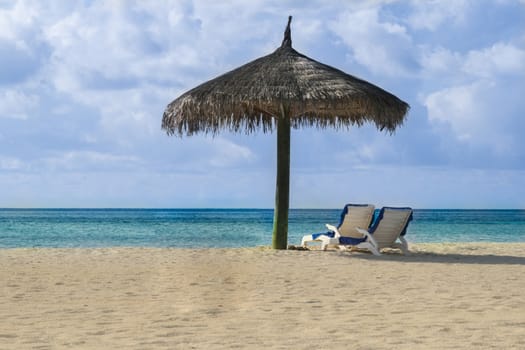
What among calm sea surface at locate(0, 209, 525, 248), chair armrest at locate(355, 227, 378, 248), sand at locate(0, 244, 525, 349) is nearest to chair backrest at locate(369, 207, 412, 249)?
chair armrest at locate(355, 227, 378, 248)

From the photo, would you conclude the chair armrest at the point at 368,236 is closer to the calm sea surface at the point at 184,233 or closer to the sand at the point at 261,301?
the sand at the point at 261,301

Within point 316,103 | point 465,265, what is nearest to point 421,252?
point 465,265

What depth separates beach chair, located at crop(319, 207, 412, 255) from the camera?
10062 mm

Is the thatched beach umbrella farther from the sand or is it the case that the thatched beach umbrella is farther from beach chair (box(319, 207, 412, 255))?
the sand

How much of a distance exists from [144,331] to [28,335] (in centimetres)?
73

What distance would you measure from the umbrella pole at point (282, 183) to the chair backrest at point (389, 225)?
1.39 m

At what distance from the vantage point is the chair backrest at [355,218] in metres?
10.3

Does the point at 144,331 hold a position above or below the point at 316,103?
below

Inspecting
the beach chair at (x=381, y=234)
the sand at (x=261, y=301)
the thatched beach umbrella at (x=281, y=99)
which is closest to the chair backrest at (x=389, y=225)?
the beach chair at (x=381, y=234)

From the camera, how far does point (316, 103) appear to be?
32.1 feet

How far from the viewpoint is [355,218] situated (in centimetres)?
1034

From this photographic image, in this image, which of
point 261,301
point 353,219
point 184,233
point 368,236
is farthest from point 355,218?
point 184,233

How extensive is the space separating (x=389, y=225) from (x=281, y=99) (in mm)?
2351

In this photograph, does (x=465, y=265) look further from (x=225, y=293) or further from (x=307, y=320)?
(x=307, y=320)
